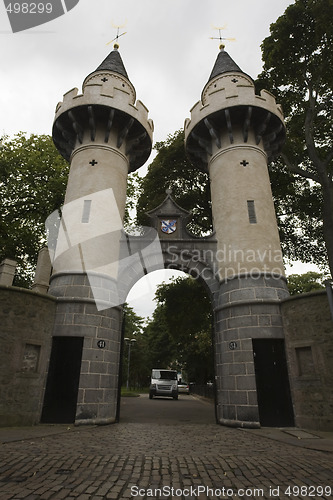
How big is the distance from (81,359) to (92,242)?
432cm

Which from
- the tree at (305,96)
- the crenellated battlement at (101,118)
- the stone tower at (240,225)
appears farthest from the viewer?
the tree at (305,96)

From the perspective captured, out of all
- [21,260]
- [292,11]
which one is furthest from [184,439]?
[292,11]

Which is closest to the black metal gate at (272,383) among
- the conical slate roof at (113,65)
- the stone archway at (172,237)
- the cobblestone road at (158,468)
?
the stone archway at (172,237)

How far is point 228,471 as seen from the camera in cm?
498

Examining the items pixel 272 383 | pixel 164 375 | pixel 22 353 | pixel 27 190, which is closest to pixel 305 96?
pixel 272 383

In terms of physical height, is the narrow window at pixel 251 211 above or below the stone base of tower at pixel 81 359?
above

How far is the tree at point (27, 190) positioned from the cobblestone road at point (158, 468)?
47.5 feet

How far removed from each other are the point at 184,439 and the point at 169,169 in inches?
630

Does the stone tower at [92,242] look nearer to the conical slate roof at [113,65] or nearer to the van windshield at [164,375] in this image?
the conical slate roof at [113,65]

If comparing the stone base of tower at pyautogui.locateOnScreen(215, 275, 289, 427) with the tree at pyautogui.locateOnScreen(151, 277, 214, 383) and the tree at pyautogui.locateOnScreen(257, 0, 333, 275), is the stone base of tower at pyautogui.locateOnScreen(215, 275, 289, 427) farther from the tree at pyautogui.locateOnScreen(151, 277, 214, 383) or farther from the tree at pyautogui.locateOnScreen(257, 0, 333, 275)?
the tree at pyautogui.locateOnScreen(151, 277, 214, 383)

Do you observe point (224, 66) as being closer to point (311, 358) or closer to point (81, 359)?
point (311, 358)

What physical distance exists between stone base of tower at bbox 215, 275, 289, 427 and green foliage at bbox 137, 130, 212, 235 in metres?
9.05

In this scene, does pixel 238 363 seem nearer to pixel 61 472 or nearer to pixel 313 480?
pixel 313 480

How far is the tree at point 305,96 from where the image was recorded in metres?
15.0
